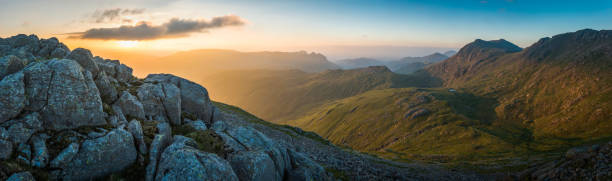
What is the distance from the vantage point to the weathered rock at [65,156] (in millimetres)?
17375

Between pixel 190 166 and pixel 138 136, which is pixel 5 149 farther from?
pixel 190 166

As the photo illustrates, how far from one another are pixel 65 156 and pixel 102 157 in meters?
2.05

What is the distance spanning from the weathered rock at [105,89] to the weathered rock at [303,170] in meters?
21.0

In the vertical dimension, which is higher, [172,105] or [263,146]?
[172,105]

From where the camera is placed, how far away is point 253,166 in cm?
2212

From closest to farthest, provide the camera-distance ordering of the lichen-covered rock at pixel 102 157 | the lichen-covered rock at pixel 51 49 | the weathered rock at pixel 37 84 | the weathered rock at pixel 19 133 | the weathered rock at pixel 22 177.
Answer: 1. the weathered rock at pixel 22 177
2. the weathered rock at pixel 19 133
3. the lichen-covered rock at pixel 102 157
4. the weathered rock at pixel 37 84
5. the lichen-covered rock at pixel 51 49

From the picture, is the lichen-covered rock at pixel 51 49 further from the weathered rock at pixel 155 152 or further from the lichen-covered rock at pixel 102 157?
the lichen-covered rock at pixel 102 157

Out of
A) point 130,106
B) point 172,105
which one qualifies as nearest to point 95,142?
point 130,106

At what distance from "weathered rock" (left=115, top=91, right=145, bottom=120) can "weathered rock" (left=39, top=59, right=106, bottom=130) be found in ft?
16.3

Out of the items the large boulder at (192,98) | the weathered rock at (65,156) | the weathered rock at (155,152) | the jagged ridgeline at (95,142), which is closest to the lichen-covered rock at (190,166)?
the jagged ridgeline at (95,142)

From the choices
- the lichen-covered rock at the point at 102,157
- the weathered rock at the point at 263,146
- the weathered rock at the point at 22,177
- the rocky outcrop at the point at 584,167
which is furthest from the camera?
the rocky outcrop at the point at 584,167

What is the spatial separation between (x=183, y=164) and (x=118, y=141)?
6.44 metres

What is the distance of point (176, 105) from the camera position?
36.0 metres

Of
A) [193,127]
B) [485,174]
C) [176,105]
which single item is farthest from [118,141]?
[485,174]
